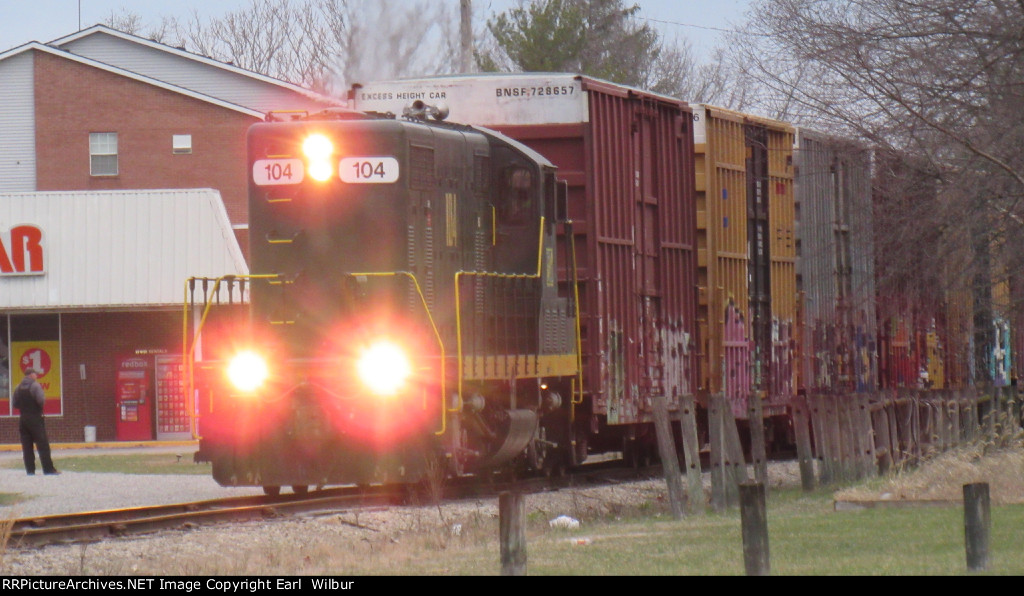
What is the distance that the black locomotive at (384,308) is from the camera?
1374 centimetres

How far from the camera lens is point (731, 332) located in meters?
19.3

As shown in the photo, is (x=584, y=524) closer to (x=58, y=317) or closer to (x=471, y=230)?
(x=471, y=230)

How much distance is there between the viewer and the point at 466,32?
30.4 metres

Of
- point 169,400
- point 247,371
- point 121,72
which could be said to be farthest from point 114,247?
point 247,371

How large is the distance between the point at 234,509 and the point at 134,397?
22.5 metres

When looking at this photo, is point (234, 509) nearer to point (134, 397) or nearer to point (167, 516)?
point (167, 516)

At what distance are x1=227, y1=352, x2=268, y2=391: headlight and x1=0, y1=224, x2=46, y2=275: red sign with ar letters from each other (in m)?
21.2

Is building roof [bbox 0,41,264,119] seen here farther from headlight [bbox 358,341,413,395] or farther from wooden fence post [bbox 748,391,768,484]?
headlight [bbox 358,341,413,395]

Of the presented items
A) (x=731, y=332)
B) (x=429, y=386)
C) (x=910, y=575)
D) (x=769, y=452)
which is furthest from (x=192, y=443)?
(x=910, y=575)

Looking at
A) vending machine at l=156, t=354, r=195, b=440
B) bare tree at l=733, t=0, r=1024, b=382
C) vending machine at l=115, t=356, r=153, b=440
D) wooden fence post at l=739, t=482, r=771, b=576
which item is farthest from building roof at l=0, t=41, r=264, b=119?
wooden fence post at l=739, t=482, r=771, b=576

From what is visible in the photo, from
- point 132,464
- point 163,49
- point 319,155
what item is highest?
point 163,49

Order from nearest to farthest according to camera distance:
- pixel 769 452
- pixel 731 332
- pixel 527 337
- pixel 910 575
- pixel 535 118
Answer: pixel 910 575 < pixel 527 337 < pixel 535 118 < pixel 731 332 < pixel 769 452

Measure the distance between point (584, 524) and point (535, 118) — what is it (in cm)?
536

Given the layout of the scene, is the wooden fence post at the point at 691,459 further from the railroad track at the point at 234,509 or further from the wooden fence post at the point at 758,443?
the railroad track at the point at 234,509
